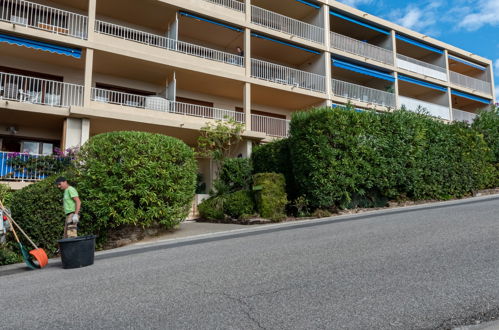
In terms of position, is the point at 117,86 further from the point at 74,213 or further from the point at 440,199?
the point at 440,199

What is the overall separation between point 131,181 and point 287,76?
12879 millimetres

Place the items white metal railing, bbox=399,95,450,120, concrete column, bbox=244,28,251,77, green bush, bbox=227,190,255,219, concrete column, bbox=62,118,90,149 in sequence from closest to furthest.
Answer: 1. green bush, bbox=227,190,255,219
2. concrete column, bbox=62,118,90,149
3. concrete column, bbox=244,28,251,77
4. white metal railing, bbox=399,95,450,120

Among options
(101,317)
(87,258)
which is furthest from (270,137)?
(101,317)

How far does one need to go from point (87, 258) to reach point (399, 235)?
5.92 meters

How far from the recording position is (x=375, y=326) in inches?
113

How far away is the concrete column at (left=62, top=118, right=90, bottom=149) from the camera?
1283cm

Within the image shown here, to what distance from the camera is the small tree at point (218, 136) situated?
14969mm

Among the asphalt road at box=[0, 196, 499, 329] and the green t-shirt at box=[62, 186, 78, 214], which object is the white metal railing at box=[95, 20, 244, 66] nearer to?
the green t-shirt at box=[62, 186, 78, 214]

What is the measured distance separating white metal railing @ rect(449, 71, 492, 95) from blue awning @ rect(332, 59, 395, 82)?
772cm

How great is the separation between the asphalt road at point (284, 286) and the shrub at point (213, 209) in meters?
6.19

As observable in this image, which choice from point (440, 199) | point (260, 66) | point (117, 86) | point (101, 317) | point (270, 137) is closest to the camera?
point (101, 317)

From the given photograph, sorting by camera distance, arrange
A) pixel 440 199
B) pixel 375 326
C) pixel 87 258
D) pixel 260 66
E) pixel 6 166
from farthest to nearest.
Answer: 1. pixel 260 66
2. pixel 440 199
3. pixel 6 166
4. pixel 87 258
5. pixel 375 326

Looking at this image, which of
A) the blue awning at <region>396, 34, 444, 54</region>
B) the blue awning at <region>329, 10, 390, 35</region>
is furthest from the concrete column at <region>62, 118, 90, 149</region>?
the blue awning at <region>396, 34, 444, 54</region>

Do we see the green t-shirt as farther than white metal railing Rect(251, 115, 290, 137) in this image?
No
